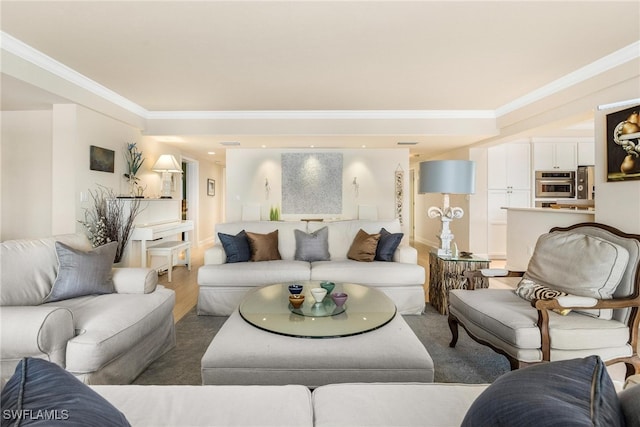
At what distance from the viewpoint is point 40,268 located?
219cm

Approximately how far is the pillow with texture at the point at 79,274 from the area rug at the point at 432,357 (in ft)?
2.25

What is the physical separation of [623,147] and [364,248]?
2.51m

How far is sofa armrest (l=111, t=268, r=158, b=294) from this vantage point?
2.43m

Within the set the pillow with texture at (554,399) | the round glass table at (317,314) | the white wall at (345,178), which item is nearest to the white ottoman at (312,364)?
the round glass table at (317,314)

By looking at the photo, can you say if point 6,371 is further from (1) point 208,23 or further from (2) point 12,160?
(2) point 12,160

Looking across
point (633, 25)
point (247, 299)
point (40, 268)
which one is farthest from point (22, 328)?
point (633, 25)

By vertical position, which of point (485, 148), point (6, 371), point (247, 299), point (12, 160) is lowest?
point (6, 371)

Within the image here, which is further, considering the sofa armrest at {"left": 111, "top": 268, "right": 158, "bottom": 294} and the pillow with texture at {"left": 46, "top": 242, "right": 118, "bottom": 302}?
the sofa armrest at {"left": 111, "top": 268, "right": 158, "bottom": 294}

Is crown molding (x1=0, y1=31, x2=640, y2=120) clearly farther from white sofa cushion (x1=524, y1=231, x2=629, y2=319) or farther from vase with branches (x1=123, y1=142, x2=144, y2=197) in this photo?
white sofa cushion (x1=524, y1=231, x2=629, y2=319)

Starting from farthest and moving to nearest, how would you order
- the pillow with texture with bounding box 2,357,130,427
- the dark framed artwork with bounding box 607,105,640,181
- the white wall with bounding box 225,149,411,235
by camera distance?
the white wall with bounding box 225,149,411,235 < the dark framed artwork with bounding box 607,105,640,181 < the pillow with texture with bounding box 2,357,130,427

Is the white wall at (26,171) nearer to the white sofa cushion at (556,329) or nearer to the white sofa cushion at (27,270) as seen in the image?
the white sofa cushion at (27,270)

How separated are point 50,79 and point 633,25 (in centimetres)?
516

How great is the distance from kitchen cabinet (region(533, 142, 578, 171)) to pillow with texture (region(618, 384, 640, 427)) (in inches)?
263

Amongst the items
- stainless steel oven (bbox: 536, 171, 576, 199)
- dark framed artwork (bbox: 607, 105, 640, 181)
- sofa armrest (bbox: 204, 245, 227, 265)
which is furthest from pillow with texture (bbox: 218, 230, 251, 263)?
stainless steel oven (bbox: 536, 171, 576, 199)
